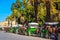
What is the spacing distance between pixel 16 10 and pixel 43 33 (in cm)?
4517

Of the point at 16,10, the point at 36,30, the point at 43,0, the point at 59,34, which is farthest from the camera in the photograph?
the point at 16,10

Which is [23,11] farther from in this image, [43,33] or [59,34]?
[59,34]

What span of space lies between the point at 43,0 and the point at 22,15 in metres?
36.4

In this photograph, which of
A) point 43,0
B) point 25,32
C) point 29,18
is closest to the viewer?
point 43,0

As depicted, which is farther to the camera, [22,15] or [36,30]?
[22,15]

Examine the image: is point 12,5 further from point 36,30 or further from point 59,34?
point 59,34

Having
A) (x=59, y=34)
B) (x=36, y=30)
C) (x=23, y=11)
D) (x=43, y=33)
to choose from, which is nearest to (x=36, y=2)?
(x=36, y=30)

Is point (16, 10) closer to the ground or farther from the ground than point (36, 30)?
farther from the ground

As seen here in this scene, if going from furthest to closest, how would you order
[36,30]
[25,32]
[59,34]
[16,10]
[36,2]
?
1. [16,10]
2. [36,2]
3. [25,32]
4. [36,30]
5. [59,34]

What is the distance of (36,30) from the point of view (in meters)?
39.1

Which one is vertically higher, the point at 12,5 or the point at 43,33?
the point at 12,5

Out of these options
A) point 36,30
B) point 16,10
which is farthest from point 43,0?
point 16,10

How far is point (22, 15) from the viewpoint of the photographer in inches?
3071

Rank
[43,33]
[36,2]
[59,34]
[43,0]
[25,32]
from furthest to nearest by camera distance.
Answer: [36,2] < [25,32] < [43,0] < [43,33] < [59,34]
